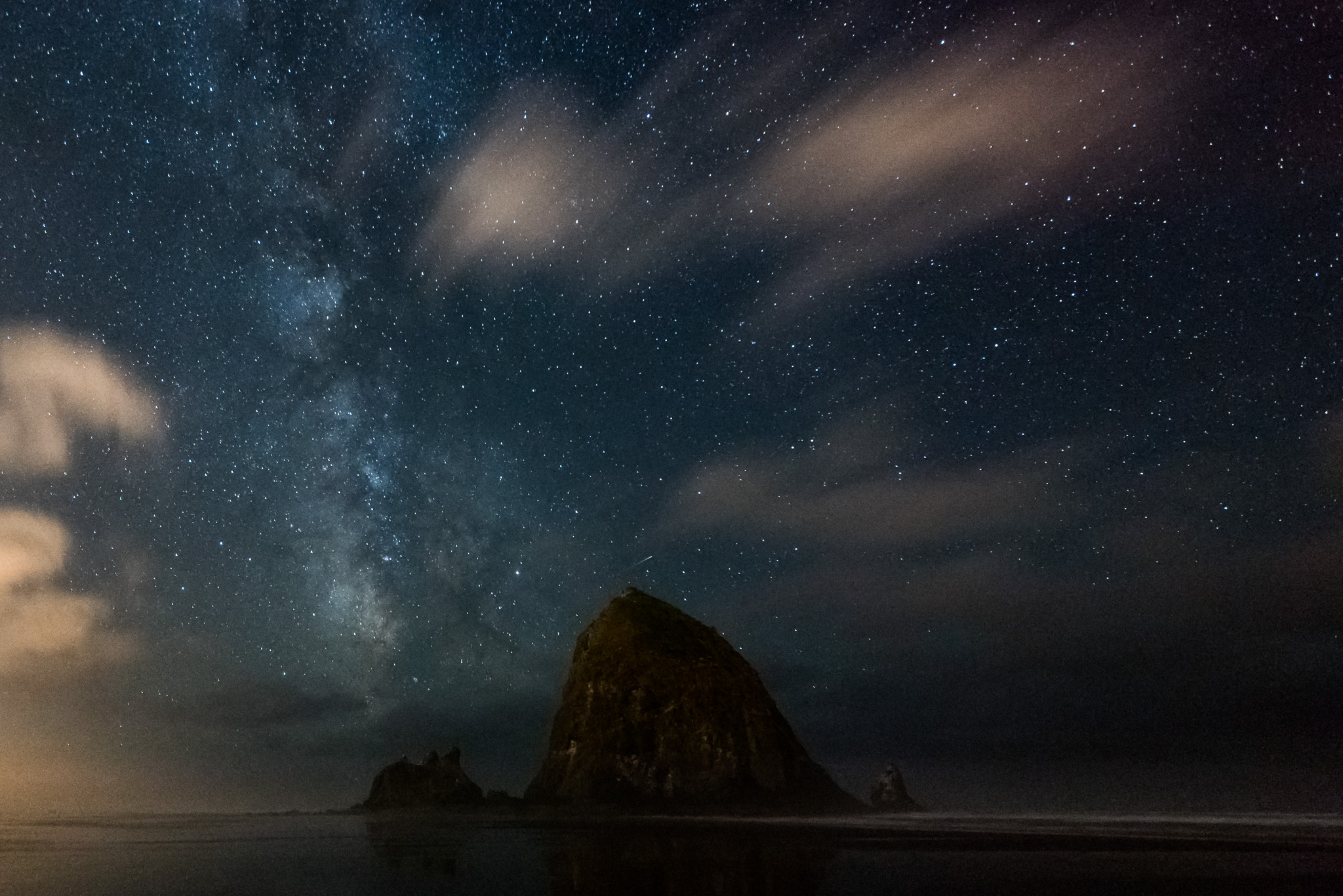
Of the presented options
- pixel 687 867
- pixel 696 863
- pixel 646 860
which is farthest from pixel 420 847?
pixel 687 867

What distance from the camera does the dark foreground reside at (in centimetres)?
3575

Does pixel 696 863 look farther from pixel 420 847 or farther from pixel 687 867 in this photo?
pixel 420 847

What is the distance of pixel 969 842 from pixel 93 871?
58.8 meters

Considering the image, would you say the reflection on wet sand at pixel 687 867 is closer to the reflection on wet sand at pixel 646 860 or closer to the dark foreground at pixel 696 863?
the reflection on wet sand at pixel 646 860

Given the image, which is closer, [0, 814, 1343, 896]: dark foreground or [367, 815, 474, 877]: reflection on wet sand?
[0, 814, 1343, 896]: dark foreground

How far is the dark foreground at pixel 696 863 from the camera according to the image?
35750mm

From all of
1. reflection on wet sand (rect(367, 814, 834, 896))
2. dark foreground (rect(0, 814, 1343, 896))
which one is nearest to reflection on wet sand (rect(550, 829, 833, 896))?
reflection on wet sand (rect(367, 814, 834, 896))

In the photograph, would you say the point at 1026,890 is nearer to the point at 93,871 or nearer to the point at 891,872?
the point at 891,872

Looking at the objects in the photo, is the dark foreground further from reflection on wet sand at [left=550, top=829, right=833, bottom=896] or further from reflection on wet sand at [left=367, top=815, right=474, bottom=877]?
reflection on wet sand at [left=367, top=815, right=474, bottom=877]

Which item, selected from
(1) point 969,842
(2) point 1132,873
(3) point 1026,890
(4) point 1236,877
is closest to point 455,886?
(3) point 1026,890

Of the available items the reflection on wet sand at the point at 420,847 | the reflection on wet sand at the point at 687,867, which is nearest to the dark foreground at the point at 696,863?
the reflection on wet sand at the point at 687,867

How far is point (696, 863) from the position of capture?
152 feet

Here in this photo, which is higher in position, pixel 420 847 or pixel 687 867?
pixel 420 847

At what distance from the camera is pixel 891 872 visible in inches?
1649
